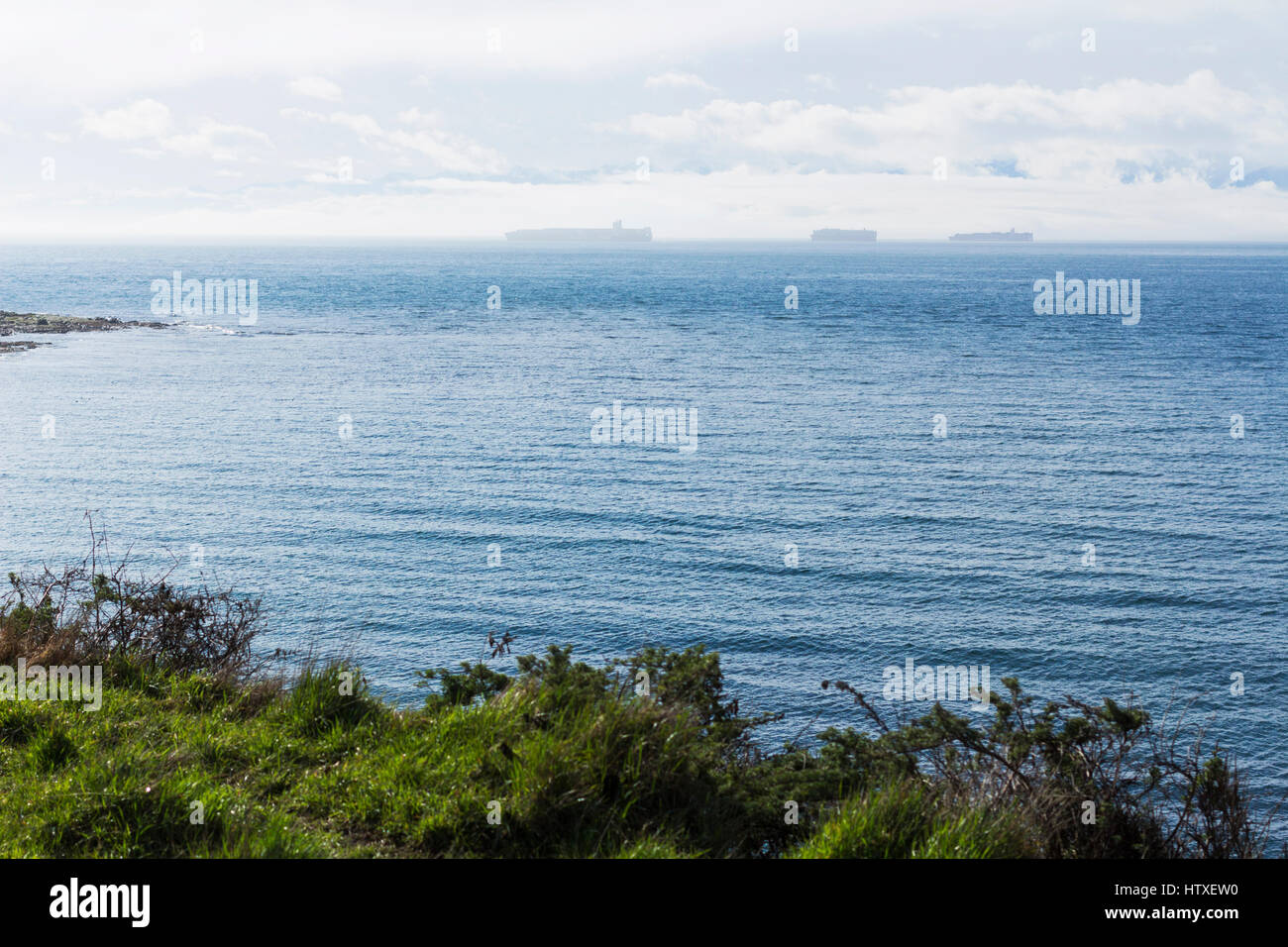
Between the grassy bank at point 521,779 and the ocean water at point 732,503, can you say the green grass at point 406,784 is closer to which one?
the grassy bank at point 521,779

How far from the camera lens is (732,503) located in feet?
131

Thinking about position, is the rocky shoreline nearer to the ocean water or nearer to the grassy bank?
the ocean water

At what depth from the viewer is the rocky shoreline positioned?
90.7 metres

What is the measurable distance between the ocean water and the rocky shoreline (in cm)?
576

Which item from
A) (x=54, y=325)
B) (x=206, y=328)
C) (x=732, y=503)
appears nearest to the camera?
(x=732, y=503)

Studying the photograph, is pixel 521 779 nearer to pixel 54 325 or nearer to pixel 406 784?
pixel 406 784

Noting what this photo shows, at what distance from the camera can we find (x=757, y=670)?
25.8 meters

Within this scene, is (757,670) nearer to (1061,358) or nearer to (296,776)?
(296,776)

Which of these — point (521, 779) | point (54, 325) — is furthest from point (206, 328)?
point (521, 779)

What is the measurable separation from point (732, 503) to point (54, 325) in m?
80.0

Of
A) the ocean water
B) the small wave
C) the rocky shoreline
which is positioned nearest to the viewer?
the ocean water

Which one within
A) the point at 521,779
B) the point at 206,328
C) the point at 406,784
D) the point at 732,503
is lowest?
the point at 732,503

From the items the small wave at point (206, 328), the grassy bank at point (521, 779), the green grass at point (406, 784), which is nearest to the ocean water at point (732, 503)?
the small wave at point (206, 328)

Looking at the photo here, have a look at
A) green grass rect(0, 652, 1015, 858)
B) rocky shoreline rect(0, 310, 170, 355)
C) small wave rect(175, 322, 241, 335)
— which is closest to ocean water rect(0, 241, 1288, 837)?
rocky shoreline rect(0, 310, 170, 355)
